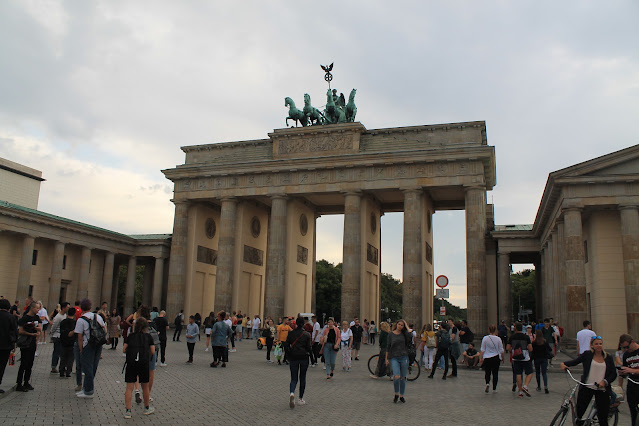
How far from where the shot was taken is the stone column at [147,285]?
5503 cm

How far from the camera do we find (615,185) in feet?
86.0

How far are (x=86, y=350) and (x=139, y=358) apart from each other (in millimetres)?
2305

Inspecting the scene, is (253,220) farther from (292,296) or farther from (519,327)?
(519,327)

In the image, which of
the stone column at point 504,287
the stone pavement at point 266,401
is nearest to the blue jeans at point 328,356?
the stone pavement at point 266,401

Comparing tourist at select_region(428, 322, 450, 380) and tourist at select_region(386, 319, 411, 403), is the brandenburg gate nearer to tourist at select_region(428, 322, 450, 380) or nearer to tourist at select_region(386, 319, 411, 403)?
tourist at select_region(428, 322, 450, 380)

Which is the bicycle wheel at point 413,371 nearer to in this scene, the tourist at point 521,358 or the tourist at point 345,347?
the tourist at point 345,347

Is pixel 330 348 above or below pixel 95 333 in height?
below

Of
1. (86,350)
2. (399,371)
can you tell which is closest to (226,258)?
(86,350)

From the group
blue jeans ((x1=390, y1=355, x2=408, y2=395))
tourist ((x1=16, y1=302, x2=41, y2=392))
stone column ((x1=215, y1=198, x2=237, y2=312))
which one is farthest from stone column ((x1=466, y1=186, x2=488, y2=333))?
tourist ((x1=16, y1=302, x2=41, y2=392))

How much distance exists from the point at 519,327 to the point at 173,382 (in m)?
9.37

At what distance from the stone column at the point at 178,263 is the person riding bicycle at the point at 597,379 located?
41065 millimetres

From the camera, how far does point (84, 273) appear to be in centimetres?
4662

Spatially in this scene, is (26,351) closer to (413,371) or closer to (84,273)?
(413,371)

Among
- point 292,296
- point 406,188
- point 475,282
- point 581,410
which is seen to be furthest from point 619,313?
point 292,296
